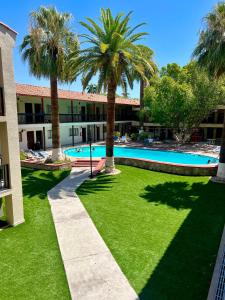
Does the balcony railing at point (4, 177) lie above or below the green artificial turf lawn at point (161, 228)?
above

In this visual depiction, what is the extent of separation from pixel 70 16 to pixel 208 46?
35.0 ft

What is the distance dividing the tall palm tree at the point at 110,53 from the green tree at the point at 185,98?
13.9 meters

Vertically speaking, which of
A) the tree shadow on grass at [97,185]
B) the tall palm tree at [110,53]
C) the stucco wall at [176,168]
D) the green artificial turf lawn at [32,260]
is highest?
the tall palm tree at [110,53]

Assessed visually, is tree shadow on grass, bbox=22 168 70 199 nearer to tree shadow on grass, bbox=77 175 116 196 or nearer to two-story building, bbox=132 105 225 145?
tree shadow on grass, bbox=77 175 116 196

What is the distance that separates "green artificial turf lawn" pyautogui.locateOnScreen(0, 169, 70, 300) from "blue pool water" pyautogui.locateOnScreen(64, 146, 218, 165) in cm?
1711

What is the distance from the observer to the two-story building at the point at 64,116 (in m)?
27.4

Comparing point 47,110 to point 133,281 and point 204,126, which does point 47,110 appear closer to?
point 204,126

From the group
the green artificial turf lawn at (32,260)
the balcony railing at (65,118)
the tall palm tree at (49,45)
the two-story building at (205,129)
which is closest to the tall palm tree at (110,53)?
the tall palm tree at (49,45)

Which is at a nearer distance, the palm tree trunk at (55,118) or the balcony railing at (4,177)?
the balcony railing at (4,177)

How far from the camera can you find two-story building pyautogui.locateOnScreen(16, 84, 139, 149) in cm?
2745

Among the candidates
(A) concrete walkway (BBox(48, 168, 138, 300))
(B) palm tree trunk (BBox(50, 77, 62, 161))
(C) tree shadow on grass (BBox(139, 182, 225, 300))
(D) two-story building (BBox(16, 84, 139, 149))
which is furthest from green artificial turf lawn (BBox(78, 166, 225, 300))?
(D) two-story building (BBox(16, 84, 139, 149))

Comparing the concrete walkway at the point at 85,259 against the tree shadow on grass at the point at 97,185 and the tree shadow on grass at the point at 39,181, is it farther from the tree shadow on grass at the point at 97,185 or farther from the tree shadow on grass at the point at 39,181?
the tree shadow on grass at the point at 39,181

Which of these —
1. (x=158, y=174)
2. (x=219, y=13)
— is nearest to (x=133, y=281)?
(x=158, y=174)

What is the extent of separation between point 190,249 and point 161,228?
5.45 feet
